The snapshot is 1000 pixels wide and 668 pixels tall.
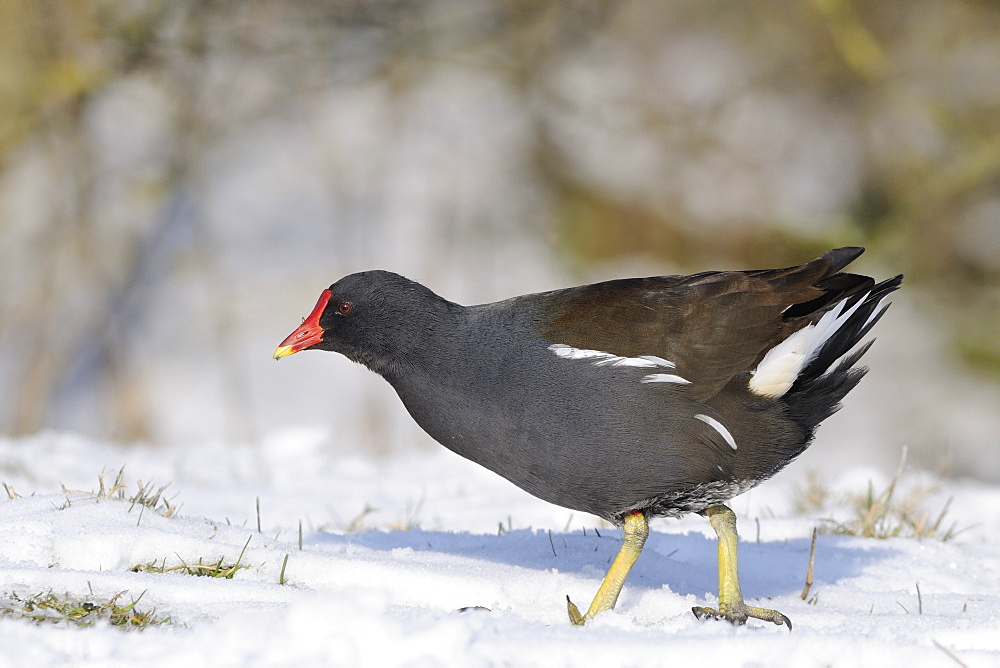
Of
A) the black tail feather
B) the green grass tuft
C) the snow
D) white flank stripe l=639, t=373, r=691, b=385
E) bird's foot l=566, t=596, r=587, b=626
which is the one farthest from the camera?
the black tail feather

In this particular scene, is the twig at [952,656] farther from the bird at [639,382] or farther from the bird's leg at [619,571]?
the bird's leg at [619,571]

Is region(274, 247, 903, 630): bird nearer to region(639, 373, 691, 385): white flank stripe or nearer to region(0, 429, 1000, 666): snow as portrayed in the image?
region(639, 373, 691, 385): white flank stripe

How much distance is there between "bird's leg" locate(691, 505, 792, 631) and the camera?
10.2 feet

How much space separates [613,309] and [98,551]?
170cm

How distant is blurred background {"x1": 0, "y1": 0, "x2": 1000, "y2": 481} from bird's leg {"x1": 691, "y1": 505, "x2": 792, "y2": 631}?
19.2 feet

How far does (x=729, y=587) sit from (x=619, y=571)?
0.38m

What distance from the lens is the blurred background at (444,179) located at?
914 centimetres

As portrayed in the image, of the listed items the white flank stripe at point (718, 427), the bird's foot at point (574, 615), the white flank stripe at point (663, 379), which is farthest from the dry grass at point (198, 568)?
the white flank stripe at point (718, 427)

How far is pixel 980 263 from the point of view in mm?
9609

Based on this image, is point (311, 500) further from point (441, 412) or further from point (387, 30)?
point (387, 30)

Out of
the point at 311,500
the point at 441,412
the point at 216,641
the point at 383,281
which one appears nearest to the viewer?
the point at 216,641

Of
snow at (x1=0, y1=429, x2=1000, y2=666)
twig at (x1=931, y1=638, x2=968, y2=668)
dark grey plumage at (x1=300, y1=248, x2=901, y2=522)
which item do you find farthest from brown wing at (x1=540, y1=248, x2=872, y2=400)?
twig at (x1=931, y1=638, x2=968, y2=668)

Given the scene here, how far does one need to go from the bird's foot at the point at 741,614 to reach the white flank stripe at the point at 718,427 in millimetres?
491

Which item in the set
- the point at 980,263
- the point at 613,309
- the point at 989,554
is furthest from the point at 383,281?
the point at 980,263
